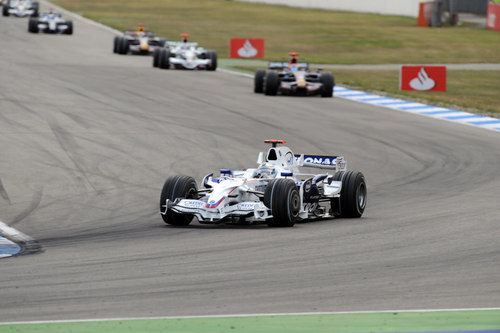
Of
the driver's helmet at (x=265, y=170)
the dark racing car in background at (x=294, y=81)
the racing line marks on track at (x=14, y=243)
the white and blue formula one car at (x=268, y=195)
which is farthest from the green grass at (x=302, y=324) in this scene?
the dark racing car in background at (x=294, y=81)

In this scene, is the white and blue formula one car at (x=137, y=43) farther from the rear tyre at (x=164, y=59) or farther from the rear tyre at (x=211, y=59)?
the rear tyre at (x=164, y=59)

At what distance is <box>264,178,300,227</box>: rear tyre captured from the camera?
13.4 m

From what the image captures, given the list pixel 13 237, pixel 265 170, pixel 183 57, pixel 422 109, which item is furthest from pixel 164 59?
pixel 13 237

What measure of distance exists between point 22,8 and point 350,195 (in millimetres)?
52841

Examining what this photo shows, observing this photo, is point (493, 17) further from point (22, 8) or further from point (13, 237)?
point (13, 237)

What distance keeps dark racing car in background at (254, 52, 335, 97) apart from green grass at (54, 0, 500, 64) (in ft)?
44.4

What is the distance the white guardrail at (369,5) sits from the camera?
74688 millimetres

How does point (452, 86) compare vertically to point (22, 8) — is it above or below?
below

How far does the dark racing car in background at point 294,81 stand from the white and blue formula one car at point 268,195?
1710cm

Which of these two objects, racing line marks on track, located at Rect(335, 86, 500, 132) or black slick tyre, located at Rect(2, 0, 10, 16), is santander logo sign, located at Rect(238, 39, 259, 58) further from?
black slick tyre, located at Rect(2, 0, 10, 16)

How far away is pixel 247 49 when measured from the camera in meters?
47.5

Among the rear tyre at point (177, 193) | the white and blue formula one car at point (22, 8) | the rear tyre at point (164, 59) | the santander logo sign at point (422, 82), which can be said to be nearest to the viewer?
the rear tyre at point (177, 193)

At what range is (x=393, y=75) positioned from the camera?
41.3 m

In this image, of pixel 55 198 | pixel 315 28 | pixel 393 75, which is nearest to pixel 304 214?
pixel 55 198
